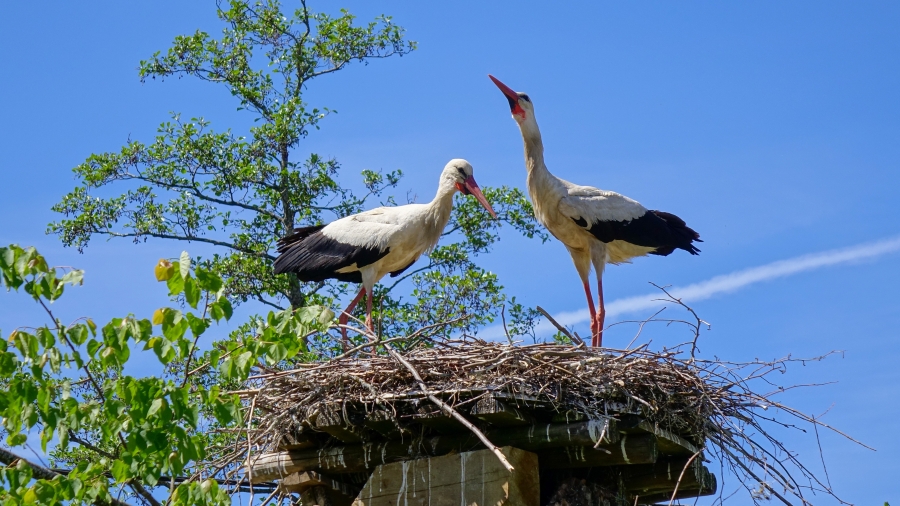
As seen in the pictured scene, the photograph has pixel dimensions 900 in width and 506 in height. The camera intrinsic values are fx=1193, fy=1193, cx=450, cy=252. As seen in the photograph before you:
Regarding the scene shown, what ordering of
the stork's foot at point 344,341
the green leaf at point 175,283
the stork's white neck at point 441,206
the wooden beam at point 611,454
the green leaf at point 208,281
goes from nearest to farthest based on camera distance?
the green leaf at point 175,283
the green leaf at point 208,281
the wooden beam at point 611,454
the stork's foot at point 344,341
the stork's white neck at point 441,206

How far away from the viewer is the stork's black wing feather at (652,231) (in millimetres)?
9570

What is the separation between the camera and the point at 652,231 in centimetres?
982

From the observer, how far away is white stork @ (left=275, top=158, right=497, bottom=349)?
9.58 metres

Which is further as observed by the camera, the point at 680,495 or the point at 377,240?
the point at 377,240

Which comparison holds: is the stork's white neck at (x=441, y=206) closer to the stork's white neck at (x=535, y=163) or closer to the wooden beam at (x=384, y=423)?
the stork's white neck at (x=535, y=163)

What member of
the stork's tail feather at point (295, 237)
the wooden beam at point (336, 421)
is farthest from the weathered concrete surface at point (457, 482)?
the stork's tail feather at point (295, 237)

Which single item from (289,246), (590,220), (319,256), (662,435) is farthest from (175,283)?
(289,246)

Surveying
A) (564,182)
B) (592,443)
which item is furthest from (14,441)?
(564,182)

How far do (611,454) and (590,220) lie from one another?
354 centimetres

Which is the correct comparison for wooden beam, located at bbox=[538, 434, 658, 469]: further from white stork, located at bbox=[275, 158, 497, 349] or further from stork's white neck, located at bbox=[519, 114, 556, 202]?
stork's white neck, located at bbox=[519, 114, 556, 202]

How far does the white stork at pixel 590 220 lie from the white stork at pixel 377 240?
0.49m

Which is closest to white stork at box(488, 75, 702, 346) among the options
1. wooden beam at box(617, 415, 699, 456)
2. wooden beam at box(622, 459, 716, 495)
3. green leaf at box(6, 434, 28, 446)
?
wooden beam at box(622, 459, 716, 495)

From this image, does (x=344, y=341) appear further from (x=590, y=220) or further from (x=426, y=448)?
(x=590, y=220)

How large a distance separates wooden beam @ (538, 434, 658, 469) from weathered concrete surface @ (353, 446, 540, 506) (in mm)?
167
